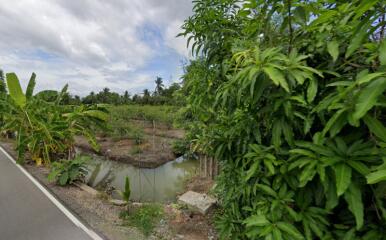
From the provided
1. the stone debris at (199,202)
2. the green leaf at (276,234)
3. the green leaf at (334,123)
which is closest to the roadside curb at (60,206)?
the stone debris at (199,202)

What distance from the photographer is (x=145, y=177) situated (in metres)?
7.79

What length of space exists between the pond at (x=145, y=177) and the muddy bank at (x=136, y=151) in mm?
280

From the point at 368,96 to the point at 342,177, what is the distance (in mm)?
434

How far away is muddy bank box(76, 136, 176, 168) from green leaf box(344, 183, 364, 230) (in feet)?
27.8

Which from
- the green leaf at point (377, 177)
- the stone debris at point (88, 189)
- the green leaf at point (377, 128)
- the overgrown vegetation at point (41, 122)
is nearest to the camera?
the green leaf at point (377, 177)

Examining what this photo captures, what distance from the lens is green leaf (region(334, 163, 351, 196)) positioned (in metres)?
1.05

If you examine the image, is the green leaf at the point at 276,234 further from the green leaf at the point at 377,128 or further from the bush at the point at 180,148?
the bush at the point at 180,148

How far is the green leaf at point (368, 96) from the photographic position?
2.97ft

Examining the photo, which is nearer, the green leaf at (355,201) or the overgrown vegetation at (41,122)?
the green leaf at (355,201)

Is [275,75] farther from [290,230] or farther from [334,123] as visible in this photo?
[290,230]

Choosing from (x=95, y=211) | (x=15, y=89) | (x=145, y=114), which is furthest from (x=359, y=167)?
(x=145, y=114)

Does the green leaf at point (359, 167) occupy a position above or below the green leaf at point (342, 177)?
above

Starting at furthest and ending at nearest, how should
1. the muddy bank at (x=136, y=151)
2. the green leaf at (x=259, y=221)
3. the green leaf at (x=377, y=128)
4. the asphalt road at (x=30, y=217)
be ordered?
1. the muddy bank at (x=136, y=151)
2. the asphalt road at (x=30, y=217)
3. the green leaf at (x=259, y=221)
4. the green leaf at (x=377, y=128)

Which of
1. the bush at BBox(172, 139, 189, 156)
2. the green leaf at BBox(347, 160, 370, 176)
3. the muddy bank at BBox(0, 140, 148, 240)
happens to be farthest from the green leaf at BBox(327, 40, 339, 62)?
the bush at BBox(172, 139, 189, 156)
